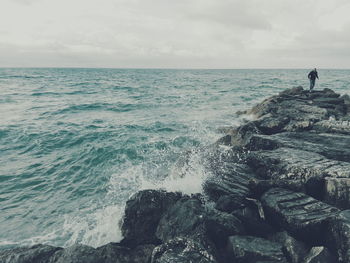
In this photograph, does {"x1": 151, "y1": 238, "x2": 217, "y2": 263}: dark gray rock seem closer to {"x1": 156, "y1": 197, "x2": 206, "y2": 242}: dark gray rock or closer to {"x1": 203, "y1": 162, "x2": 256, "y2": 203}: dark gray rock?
{"x1": 156, "y1": 197, "x2": 206, "y2": 242}: dark gray rock

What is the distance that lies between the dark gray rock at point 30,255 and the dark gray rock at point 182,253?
9.54 ft

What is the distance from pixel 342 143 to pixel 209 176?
5.40m

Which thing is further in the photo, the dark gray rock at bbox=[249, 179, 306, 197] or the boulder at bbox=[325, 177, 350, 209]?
the dark gray rock at bbox=[249, 179, 306, 197]

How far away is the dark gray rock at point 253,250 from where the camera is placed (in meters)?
5.93

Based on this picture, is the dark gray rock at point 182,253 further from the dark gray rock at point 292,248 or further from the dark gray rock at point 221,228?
the dark gray rock at point 292,248

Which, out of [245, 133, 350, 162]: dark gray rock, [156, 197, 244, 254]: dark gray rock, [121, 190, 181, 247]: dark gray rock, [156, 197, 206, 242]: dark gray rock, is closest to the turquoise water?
[121, 190, 181, 247]: dark gray rock

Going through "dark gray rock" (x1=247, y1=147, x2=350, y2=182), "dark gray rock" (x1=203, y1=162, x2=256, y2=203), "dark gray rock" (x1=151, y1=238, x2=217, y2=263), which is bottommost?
"dark gray rock" (x1=151, y1=238, x2=217, y2=263)

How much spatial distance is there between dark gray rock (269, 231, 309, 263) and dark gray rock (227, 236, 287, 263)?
0.53ft

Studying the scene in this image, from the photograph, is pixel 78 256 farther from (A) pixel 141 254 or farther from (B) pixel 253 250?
(B) pixel 253 250

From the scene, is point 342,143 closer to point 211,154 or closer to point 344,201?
point 344,201

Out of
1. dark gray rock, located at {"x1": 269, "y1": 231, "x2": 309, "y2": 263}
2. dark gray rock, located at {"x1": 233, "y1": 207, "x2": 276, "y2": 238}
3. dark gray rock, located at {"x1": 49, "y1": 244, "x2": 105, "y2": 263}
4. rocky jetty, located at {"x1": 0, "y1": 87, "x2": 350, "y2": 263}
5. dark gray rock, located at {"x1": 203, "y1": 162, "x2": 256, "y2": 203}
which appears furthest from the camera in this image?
dark gray rock, located at {"x1": 203, "y1": 162, "x2": 256, "y2": 203}

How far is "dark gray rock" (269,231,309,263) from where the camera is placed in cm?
598

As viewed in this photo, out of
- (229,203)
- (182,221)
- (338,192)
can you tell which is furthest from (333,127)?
(182,221)

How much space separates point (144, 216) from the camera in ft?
26.1
